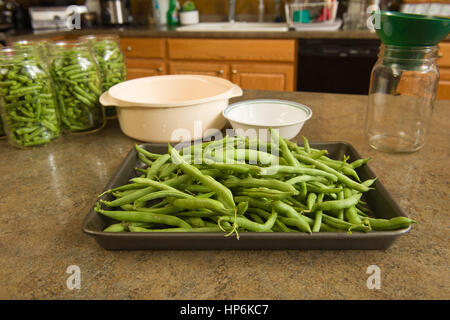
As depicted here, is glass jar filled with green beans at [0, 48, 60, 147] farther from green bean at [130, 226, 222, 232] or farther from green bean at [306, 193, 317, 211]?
green bean at [306, 193, 317, 211]

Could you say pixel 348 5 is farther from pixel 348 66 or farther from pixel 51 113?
pixel 51 113

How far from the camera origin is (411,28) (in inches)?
38.2

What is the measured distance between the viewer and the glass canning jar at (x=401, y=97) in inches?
42.1

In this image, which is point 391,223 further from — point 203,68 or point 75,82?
point 203,68

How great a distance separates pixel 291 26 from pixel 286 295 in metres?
2.97

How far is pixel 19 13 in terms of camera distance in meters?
3.63

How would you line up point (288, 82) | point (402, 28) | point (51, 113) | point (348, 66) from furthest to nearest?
point (288, 82)
point (348, 66)
point (51, 113)
point (402, 28)

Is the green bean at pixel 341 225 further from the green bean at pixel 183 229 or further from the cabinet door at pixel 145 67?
the cabinet door at pixel 145 67

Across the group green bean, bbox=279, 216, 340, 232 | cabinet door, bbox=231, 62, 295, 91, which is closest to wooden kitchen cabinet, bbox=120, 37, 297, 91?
cabinet door, bbox=231, 62, 295, 91

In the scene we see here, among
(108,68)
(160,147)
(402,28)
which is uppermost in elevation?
(402,28)

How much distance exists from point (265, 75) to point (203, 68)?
1.90ft

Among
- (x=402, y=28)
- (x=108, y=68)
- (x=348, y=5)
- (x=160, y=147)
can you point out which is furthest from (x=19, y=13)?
(x=402, y=28)

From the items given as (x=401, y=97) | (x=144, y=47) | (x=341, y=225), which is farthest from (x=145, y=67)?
(x=341, y=225)

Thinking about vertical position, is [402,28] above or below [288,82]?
above
